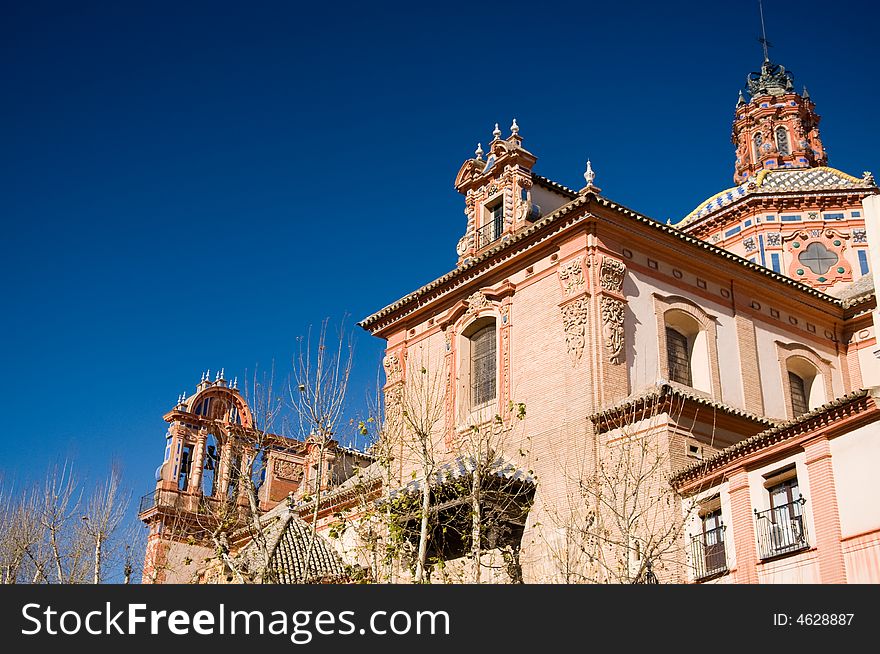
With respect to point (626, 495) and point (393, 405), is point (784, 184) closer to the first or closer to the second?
point (393, 405)

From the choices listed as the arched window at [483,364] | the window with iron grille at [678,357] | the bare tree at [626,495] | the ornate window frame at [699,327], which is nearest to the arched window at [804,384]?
the ornate window frame at [699,327]

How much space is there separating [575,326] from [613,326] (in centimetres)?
82

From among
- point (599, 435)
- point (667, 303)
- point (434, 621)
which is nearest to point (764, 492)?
point (599, 435)

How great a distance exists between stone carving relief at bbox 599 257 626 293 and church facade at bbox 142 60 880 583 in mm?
37

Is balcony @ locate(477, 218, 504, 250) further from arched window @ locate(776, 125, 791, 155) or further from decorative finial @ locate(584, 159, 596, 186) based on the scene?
arched window @ locate(776, 125, 791, 155)

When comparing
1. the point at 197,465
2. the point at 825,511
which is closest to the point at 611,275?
the point at 825,511

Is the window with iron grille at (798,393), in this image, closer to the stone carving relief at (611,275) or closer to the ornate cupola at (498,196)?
the stone carving relief at (611,275)

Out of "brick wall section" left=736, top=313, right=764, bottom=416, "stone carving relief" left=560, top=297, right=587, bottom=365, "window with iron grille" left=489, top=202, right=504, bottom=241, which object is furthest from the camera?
"window with iron grille" left=489, top=202, right=504, bottom=241

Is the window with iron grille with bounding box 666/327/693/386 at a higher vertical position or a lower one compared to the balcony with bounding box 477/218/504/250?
lower

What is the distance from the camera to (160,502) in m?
38.9

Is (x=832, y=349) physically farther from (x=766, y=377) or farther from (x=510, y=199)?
(x=510, y=199)

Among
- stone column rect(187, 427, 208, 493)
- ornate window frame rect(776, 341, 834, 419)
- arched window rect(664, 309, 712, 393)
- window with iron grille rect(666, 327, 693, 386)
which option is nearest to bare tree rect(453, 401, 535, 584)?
window with iron grille rect(666, 327, 693, 386)

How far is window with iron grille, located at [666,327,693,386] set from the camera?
2333 cm

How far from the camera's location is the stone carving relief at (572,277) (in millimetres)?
22688
